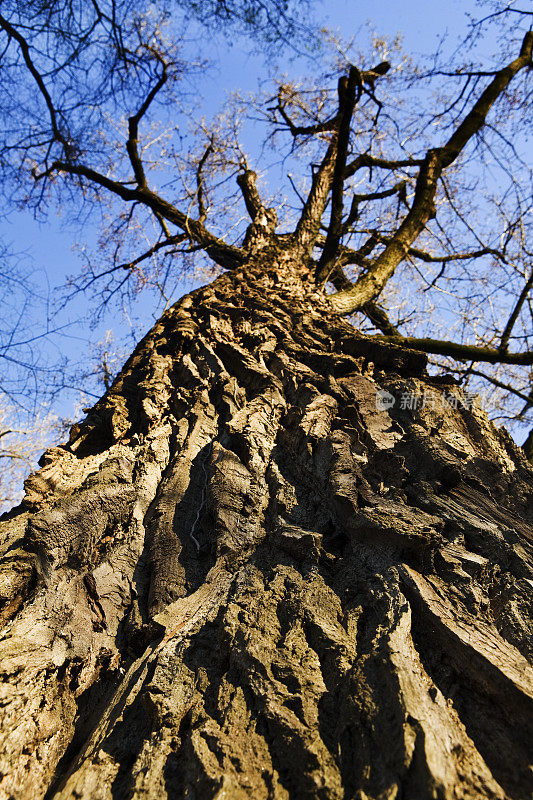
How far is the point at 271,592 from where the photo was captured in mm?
1146

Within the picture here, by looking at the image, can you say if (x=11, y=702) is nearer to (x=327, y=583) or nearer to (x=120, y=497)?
(x=120, y=497)

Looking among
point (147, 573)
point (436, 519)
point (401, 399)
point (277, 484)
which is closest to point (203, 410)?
point (277, 484)

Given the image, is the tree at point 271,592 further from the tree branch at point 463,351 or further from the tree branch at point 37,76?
the tree branch at point 37,76

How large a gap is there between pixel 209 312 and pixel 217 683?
2.11m

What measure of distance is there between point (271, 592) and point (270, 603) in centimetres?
3

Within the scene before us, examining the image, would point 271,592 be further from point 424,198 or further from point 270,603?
point 424,198

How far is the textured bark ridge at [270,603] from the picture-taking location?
81cm

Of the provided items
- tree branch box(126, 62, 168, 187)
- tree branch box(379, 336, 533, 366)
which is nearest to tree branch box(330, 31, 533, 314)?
tree branch box(379, 336, 533, 366)

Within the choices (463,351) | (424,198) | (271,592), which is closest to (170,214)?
(424,198)

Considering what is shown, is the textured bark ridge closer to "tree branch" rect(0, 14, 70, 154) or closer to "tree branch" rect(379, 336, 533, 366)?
"tree branch" rect(379, 336, 533, 366)

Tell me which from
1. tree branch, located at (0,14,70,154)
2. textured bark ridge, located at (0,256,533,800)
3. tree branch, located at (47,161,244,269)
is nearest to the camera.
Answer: textured bark ridge, located at (0,256,533,800)

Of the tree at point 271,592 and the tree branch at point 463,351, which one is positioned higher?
the tree branch at point 463,351

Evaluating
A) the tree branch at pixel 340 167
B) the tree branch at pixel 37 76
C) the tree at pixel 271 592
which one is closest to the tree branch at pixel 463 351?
the tree branch at pixel 340 167

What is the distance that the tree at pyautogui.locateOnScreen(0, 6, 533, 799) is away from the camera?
0.82 m
